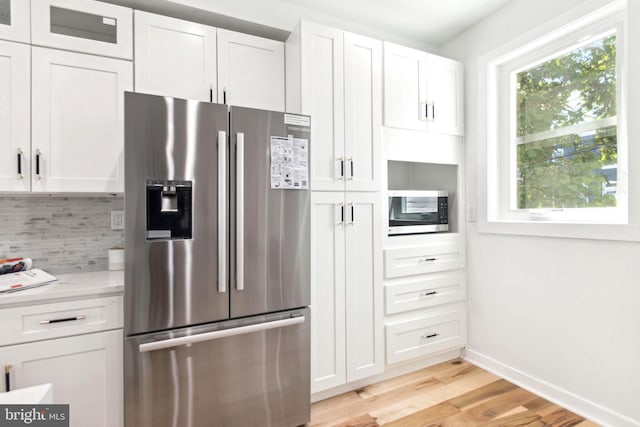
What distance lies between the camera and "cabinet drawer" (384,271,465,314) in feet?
7.50

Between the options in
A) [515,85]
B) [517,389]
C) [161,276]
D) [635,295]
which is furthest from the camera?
[515,85]

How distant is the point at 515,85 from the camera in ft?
7.89

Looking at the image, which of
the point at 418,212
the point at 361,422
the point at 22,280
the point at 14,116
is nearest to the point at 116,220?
the point at 22,280

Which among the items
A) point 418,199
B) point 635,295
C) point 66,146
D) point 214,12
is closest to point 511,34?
point 418,199

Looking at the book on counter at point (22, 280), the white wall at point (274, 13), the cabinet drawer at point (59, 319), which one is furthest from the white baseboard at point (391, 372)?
the white wall at point (274, 13)

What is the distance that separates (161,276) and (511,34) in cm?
265

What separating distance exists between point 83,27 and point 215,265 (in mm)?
1453

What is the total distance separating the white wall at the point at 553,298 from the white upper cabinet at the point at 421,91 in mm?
130

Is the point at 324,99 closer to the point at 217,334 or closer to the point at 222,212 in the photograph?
the point at 222,212

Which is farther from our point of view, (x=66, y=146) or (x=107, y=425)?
(x=66, y=146)

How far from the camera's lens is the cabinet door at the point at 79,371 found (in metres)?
1.40

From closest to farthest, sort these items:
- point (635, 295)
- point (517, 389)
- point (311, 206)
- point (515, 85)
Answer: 1. point (635, 295)
2. point (311, 206)
3. point (517, 389)
4. point (515, 85)

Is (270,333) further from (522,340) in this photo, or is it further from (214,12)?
(214,12)

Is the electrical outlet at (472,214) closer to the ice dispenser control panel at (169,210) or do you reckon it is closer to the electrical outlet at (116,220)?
the ice dispenser control panel at (169,210)
